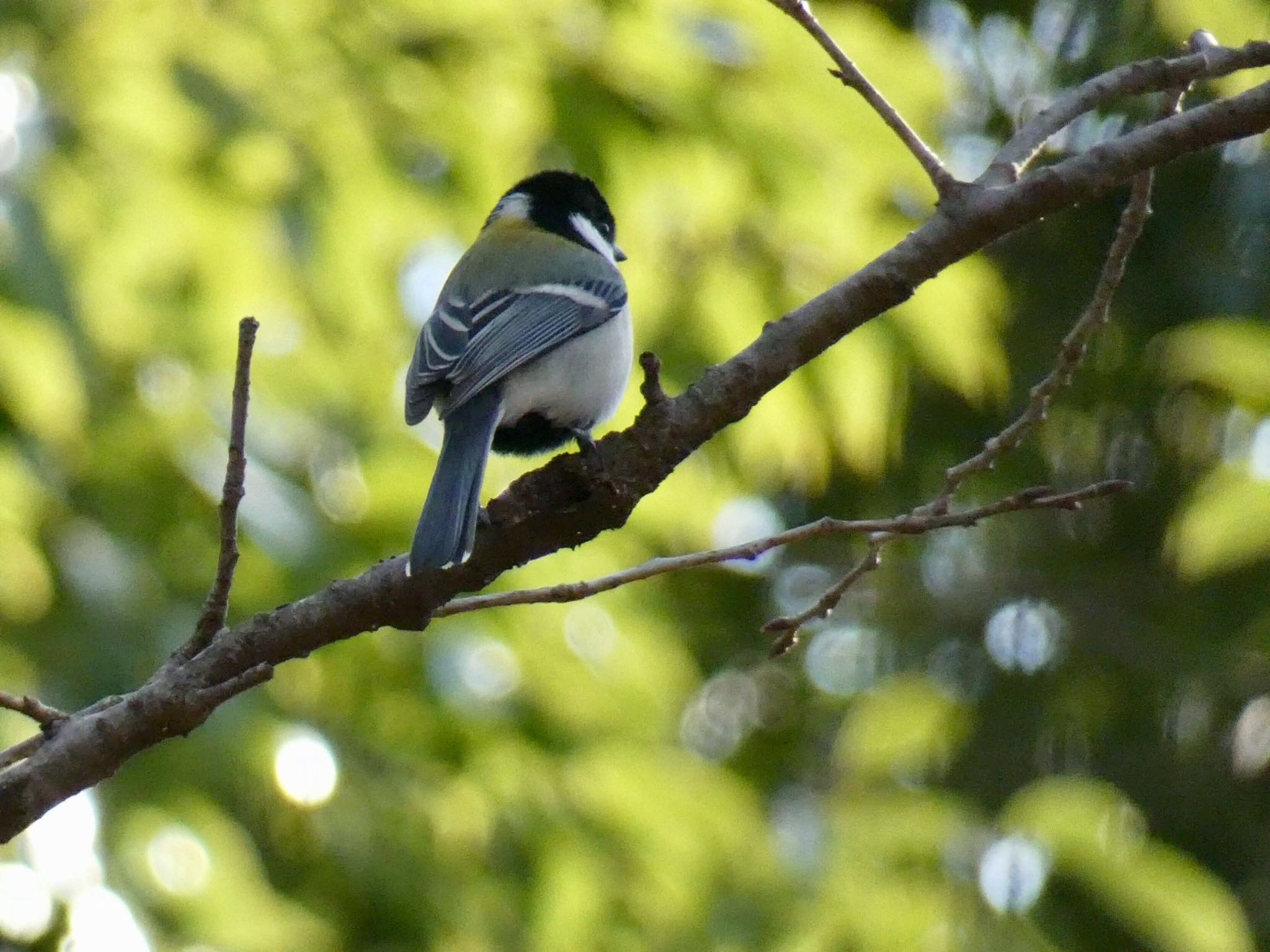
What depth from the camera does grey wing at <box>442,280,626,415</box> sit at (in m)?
2.55

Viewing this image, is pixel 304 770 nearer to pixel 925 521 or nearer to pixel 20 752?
pixel 20 752

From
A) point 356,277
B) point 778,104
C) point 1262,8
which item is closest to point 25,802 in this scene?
point 356,277

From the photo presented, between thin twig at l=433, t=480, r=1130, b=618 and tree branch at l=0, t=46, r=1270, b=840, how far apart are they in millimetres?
61

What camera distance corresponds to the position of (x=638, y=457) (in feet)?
5.26

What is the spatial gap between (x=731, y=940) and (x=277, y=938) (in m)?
0.79

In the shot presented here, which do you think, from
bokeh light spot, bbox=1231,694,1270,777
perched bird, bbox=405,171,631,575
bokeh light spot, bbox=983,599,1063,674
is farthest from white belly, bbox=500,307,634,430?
bokeh light spot, bbox=1231,694,1270,777

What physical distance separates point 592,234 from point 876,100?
1.84m

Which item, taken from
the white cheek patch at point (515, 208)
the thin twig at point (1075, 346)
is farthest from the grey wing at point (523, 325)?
the thin twig at point (1075, 346)

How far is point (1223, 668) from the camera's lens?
15.5ft

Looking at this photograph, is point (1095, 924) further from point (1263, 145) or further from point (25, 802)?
point (25, 802)

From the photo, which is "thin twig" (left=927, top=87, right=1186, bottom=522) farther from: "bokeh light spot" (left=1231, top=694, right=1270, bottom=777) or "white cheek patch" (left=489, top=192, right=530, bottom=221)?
"bokeh light spot" (left=1231, top=694, right=1270, bottom=777)

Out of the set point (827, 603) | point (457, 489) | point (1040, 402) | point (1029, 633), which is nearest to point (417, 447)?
point (457, 489)

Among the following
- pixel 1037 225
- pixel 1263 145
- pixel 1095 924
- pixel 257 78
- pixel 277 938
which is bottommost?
pixel 277 938

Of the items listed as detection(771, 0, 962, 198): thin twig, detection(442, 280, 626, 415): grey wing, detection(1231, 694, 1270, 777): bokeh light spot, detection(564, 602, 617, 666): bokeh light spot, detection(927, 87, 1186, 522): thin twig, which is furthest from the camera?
detection(1231, 694, 1270, 777): bokeh light spot
